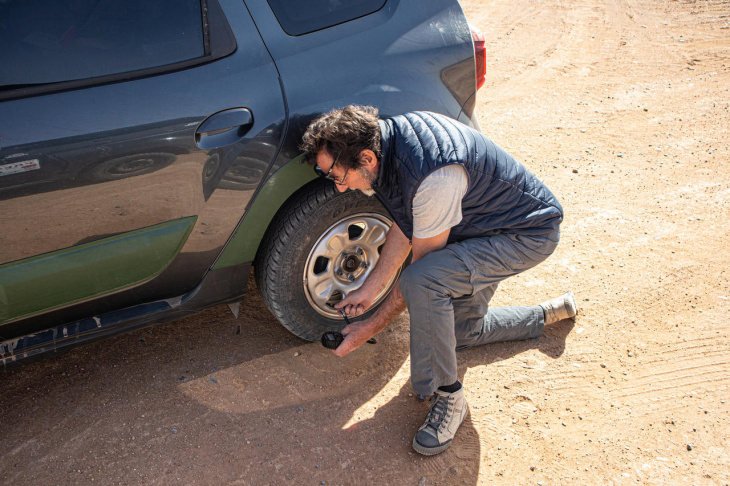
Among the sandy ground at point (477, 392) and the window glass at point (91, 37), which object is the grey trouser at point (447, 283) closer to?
the sandy ground at point (477, 392)

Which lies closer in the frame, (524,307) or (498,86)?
(524,307)

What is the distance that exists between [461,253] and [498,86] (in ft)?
12.2

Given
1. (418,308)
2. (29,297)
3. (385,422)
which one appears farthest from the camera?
(385,422)

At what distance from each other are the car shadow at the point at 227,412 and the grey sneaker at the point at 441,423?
59mm

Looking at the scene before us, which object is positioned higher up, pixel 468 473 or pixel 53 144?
pixel 53 144

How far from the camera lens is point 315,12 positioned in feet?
7.82

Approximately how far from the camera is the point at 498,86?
5.63 meters

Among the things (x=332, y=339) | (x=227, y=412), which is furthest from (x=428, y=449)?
(x=227, y=412)

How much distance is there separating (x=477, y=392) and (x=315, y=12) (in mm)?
1781

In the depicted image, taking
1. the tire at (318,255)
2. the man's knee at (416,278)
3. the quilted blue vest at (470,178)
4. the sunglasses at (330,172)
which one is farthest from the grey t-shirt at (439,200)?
the tire at (318,255)

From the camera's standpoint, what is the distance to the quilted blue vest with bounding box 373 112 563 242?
2.18 metres

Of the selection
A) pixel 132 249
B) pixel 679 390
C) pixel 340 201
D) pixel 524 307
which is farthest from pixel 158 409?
pixel 679 390

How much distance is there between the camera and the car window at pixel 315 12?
2.31 m

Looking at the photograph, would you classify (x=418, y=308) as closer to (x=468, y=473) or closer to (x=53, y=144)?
(x=468, y=473)
